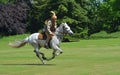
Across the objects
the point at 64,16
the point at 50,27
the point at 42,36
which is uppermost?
the point at 50,27

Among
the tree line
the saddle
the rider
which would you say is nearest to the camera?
the rider

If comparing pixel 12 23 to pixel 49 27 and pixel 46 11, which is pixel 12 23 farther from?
pixel 49 27

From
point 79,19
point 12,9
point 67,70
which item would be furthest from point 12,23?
point 67,70

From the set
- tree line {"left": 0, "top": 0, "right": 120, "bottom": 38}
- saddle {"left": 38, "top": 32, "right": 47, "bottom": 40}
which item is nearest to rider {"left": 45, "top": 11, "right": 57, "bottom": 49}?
saddle {"left": 38, "top": 32, "right": 47, "bottom": 40}

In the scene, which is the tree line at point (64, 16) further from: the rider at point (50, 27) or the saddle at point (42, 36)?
the rider at point (50, 27)

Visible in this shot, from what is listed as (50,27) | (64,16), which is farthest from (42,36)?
(64,16)

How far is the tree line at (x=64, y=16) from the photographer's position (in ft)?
234

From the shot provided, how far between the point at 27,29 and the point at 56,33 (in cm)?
5936

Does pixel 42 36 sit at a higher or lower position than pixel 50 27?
lower

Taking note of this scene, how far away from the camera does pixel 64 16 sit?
7069 cm

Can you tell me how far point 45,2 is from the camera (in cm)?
7469

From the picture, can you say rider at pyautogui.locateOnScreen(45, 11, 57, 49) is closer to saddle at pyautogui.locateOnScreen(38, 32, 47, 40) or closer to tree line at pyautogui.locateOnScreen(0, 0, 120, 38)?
saddle at pyautogui.locateOnScreen(38, 32, 47, 40)

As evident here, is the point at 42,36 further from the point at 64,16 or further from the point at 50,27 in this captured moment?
the point at 64,16

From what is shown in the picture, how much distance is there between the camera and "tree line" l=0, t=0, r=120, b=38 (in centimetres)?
7121
